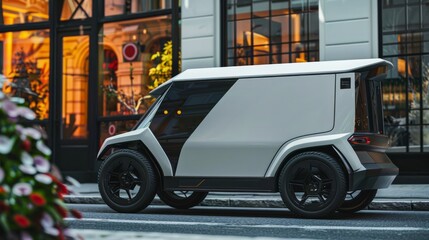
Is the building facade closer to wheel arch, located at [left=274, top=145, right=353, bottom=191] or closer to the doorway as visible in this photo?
the doorway

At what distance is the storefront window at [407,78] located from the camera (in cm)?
1280

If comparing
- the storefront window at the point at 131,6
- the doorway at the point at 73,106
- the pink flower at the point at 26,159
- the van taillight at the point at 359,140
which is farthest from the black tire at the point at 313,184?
the doorway at the point at 73,106

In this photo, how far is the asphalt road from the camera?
6684 mm

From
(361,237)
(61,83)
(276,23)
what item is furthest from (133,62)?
(361,237)

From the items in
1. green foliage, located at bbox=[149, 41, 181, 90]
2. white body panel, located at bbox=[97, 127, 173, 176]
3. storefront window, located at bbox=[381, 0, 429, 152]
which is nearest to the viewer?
white body panel, located at bbox=[97, 127, 173, 176]

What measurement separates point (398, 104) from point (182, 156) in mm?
5298

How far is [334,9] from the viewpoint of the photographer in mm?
13445

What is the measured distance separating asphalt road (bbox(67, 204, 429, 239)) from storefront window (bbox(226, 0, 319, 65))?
4.84m

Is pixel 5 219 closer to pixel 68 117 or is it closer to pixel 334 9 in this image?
pixel 334 9

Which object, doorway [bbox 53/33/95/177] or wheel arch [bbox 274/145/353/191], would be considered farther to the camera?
doorway [bbox 53/33/95/177]

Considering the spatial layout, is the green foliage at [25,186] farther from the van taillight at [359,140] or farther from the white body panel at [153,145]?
the white body panel at [153,145]

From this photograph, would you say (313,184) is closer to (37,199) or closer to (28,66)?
(37,199)

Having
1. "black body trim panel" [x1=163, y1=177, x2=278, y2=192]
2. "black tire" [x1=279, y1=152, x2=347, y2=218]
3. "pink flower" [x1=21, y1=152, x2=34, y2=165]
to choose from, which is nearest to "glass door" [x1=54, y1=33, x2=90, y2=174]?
"black body trim panel" [x1=163, y1=177, x2=278, y2=192]

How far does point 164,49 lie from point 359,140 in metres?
7.66
